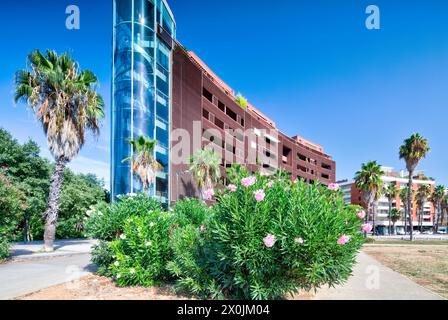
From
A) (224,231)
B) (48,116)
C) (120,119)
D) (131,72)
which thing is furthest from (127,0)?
(224,231)

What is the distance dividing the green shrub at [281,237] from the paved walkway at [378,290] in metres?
2.41

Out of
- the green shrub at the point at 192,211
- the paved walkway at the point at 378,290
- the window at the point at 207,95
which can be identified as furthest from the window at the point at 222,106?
the paved walkway at the point at 378,290

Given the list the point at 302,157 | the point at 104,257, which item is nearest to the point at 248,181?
the point at 104,257

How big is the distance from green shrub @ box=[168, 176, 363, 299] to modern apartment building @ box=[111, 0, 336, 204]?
67.0 ft

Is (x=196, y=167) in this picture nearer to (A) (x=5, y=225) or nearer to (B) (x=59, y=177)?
A: (B) (x=59, y=177)

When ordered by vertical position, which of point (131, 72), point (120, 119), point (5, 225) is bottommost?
point (5, 225)

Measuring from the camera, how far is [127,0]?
30.4m

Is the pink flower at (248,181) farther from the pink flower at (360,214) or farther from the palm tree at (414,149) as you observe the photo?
the palm tree at (414,149)

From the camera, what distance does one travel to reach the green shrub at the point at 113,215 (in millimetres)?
10188

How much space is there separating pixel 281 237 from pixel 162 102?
98.7 ft

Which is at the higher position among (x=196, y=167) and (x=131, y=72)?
(x=131, y=72)

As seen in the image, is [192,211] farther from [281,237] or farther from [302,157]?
[302,157]

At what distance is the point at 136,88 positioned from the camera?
2972 centimetres

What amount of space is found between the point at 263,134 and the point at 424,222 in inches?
3465
